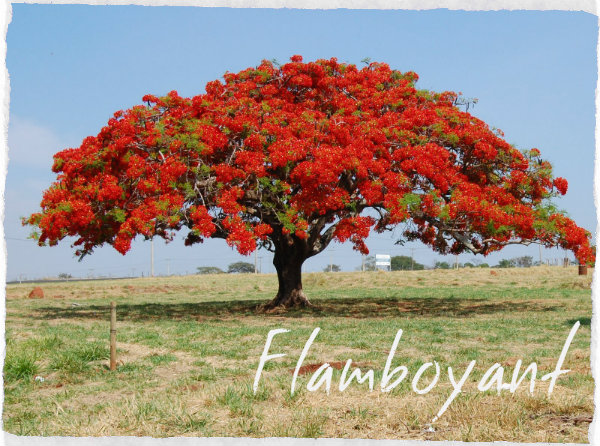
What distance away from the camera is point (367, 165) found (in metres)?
17.4

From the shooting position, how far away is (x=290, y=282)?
22547 mm

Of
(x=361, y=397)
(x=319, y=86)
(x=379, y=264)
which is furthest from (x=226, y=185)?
(x=379, y=264)

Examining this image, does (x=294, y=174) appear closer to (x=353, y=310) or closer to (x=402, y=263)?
(x=353, y=310)

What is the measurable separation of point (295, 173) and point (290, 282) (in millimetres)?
6440

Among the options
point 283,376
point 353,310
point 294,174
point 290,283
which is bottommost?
point 353,310

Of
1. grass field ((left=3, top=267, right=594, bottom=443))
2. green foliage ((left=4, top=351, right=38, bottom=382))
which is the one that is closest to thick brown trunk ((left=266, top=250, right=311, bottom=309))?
grass field ((left=3, top=267, right=594, bottom=443))

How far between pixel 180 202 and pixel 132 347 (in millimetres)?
5441

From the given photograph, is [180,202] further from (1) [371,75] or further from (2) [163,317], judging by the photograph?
(1) [371,75]

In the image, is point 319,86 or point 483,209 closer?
point 483,209

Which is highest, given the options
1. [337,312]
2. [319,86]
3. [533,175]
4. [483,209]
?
[319,86]

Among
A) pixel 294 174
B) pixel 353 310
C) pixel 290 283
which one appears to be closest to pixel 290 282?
pixel 290 283

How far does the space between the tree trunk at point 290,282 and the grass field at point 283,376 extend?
154 centimetres

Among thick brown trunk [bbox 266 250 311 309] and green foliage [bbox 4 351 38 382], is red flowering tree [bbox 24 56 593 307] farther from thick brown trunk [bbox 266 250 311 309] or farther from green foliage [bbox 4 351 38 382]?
green foliage [bbox 4 351 38 382]

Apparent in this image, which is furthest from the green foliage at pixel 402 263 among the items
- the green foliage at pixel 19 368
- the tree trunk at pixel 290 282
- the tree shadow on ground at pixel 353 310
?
the green foliage at pixel 19 368
